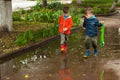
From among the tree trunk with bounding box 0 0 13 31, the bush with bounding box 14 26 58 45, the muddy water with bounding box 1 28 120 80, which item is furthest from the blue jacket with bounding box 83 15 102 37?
the tree trunk with bounding box 0 0 13 31

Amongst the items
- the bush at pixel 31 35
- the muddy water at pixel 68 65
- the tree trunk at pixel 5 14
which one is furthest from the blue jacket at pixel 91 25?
the tree trunk at pixel 5 14

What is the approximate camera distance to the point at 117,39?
15.4 m

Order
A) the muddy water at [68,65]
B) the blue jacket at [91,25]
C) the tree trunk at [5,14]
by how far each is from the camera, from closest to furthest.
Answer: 1. the muddy water at [68,65]
2. the blue jacket at [91,25]
3. the tree trunk at [5,14]

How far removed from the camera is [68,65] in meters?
10.1

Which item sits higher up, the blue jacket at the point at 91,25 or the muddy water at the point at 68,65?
the blue jacket at the point at 91,25

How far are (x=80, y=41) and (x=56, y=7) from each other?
17950 millimetres

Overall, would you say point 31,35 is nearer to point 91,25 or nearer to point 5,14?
point 5,14

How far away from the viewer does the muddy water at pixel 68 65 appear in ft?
28.6

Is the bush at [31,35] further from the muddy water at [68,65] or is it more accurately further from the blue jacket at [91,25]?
the blue jacket at [91,25]

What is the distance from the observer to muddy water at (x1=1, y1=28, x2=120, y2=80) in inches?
344

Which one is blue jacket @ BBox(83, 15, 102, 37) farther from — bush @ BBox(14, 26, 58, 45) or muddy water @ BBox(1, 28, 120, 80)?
bush @ BBox(14, 26, 58, 45)

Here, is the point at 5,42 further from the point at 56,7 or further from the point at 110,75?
the point at 56,7

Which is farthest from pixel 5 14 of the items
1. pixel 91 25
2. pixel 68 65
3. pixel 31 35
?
pixel 68 65

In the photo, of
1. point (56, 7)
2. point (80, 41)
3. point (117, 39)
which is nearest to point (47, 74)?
point (80, 41)
